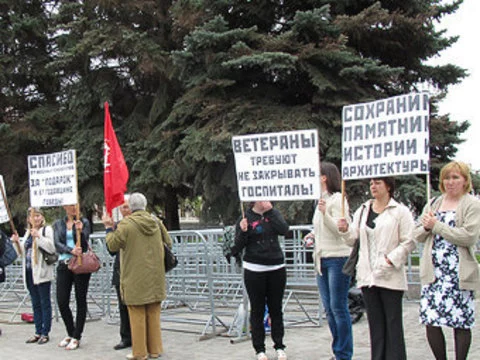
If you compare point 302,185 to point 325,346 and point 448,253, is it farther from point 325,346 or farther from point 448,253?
point 325,346

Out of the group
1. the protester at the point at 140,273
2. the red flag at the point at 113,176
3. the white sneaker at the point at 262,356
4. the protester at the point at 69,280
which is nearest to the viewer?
the white sneaker at the point at 262,356

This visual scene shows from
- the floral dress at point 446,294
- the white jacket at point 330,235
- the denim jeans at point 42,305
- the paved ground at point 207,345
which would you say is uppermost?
the white jacket at point 330,235

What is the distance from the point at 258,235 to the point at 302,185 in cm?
73

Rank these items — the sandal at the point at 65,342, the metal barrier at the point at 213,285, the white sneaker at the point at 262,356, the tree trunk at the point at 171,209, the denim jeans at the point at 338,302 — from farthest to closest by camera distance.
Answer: the tree trunk at the point at 171,209 → the metal barrier at the point at 213,285 → the sandal at the point at 65,342 → the white sneaker at the point at 262,356 → the denim jeans at the point at 338,302

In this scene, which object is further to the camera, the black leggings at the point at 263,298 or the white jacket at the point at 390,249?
the black leggings at the point at 263,298

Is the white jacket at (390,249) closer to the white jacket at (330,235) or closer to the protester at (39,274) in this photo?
the white jacket at (330,235)

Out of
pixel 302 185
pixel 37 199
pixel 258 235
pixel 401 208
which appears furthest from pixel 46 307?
pixel 401 208

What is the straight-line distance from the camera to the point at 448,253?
5.43 metres

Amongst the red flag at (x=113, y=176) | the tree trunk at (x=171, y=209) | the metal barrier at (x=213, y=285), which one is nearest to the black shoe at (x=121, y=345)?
the metal barrier at (x=213, y=285)

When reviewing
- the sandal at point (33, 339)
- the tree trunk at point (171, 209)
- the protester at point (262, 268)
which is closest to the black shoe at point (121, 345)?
the sandal at point (33, 339)

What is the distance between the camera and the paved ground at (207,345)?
7.27m

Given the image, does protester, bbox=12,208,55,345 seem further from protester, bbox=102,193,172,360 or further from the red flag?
protester, bbox=102,193,172,360

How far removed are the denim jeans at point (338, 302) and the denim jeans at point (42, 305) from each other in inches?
166

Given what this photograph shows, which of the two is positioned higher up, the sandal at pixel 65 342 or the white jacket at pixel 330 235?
the white jacket at pixel 330 235
